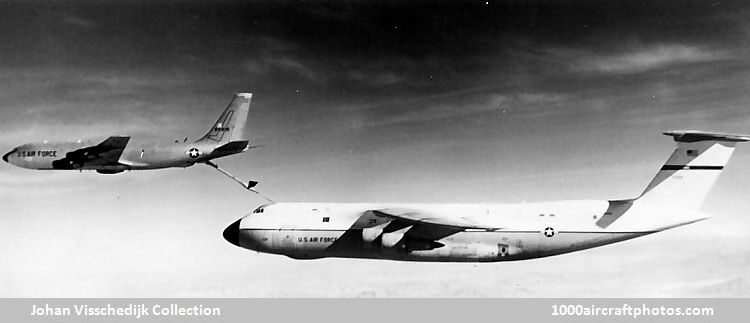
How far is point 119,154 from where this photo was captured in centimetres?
1723

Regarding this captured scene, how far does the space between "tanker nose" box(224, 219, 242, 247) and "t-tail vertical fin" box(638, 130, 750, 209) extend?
428 inches

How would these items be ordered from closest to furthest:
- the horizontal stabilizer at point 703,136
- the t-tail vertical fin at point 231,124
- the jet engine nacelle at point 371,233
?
1. the horizontal stabilizer at point 703,136
2. the jet engine nacelle at point 371,233
3. the t-tail vertical fin at point 231,124

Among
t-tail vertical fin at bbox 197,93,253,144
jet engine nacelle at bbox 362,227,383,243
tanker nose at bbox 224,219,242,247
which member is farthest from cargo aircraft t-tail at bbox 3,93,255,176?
jet engine nacelle at bbox 362,227,383,243

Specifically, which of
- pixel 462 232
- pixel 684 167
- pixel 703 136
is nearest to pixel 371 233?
pixel 462 232

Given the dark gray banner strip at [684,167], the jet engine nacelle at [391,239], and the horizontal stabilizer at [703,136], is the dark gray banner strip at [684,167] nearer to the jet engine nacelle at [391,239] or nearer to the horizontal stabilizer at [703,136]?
the horizontal stabilizer at [703,136]

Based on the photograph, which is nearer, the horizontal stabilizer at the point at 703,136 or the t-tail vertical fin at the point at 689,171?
the horizontal stabilizer at the point at 703,136

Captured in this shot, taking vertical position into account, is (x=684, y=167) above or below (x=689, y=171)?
above

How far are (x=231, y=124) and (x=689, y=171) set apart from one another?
39.8 feet

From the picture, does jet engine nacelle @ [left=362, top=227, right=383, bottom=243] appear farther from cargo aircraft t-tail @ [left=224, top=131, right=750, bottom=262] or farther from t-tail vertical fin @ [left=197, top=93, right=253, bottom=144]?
t-tail vertical fin @ [left=197, top=93, right=253, bottom=144]

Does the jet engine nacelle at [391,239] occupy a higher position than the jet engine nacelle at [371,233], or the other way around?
the jet engine nacelle at [371,233]

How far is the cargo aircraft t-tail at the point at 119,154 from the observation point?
17219 millimetres

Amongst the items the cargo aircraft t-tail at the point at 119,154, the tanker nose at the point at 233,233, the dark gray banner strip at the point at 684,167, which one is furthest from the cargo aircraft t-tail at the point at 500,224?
the cargo aircraft t-tail at the point at 119,154

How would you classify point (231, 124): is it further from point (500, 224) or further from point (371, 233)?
point (500, 224)

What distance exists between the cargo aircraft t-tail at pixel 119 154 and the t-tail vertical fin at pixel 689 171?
10806mm
